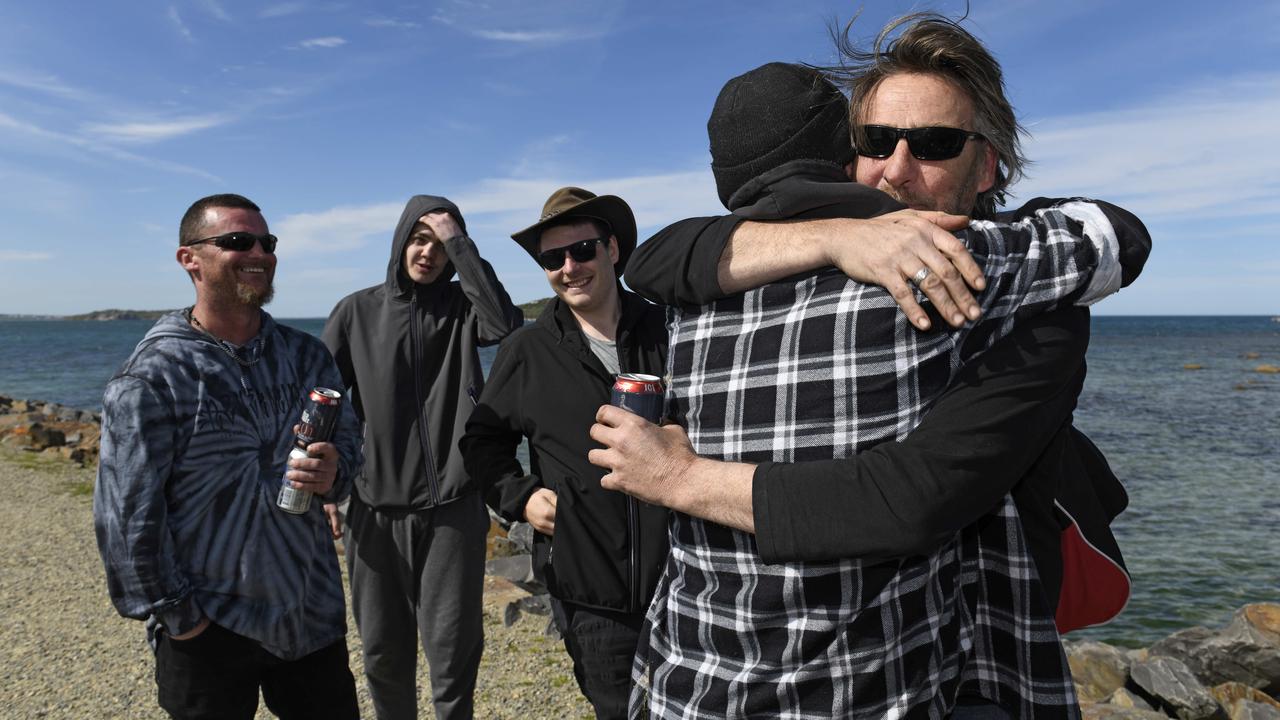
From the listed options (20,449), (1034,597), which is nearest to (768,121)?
(1034,597)

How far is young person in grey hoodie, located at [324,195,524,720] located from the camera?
13.2 feet

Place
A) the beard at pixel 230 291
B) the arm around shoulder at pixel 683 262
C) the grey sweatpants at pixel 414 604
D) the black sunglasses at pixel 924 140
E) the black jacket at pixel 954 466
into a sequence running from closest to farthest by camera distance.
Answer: the black jacket at pixel 954 466 → the arm around shoulder at pixel 683 262 → the black sunglasses at pixel 924 140 → the beard at pixel 230 291 → the grey sweatpants at pixel 414 604

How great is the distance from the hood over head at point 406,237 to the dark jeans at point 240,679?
1.92 meters

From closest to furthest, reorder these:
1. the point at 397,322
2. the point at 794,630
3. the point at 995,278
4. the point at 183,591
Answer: the point at 995,278 < the point at 794,630 < the point at 183,591 < the point at 397,322

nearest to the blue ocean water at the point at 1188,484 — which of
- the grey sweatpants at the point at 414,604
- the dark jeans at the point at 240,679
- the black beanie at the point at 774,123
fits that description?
the grey sweatpants at the point at 414,604

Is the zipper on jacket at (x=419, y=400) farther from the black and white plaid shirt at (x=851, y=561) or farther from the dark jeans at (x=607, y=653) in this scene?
the black and white plaid shirt at (x=851, y=561)

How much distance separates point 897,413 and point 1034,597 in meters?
0.48

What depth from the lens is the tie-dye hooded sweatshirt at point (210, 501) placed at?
2652mm

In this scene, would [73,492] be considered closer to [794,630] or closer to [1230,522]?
[794,630]

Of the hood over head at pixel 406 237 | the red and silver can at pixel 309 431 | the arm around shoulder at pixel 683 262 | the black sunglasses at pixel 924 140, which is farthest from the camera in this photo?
the hood over head at pixel 406 237

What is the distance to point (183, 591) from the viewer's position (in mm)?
2684

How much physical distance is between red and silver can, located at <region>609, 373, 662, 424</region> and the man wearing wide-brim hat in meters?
1.04

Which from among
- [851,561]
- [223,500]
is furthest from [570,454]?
[851,561]

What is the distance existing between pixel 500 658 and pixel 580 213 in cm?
359
